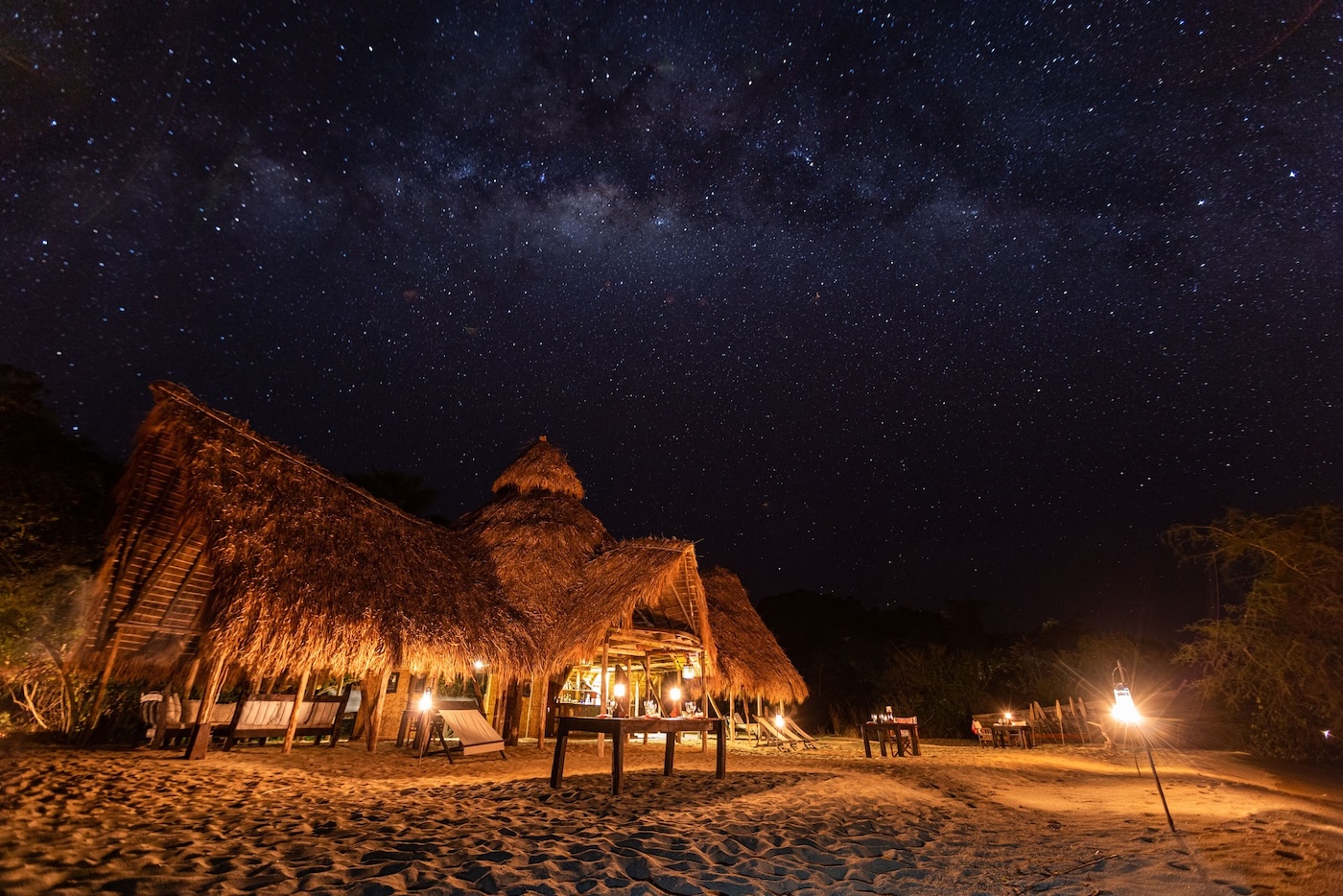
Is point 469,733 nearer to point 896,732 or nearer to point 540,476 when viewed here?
point 540,476

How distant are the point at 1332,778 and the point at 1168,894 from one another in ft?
39.3

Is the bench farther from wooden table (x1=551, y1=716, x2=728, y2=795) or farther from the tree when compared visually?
the tree

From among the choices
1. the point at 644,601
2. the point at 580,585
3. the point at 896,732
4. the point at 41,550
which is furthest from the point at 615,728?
the point at 896,732

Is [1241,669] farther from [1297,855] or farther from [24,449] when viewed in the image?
[24,449]

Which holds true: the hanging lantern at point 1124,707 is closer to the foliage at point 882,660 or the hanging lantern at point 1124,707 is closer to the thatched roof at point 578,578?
the thatched roof at point 578,578

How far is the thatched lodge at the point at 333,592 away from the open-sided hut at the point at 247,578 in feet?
0.08

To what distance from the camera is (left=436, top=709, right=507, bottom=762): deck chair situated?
31.2 feet

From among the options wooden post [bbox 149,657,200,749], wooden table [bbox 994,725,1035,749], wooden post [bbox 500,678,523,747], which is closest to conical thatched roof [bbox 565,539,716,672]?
wooden post [bbox 500,678,523,747]

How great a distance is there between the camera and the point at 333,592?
9.41 metres

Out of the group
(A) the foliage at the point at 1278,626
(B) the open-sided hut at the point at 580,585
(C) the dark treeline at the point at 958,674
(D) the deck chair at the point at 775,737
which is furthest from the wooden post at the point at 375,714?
(A) the foliage at the point at 1278,626

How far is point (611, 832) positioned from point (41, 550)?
9.14 m

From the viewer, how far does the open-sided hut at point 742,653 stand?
1463 centimetres

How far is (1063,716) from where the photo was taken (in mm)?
19688

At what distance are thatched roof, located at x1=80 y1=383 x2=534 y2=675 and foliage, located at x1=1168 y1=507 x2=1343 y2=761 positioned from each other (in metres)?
14.5
